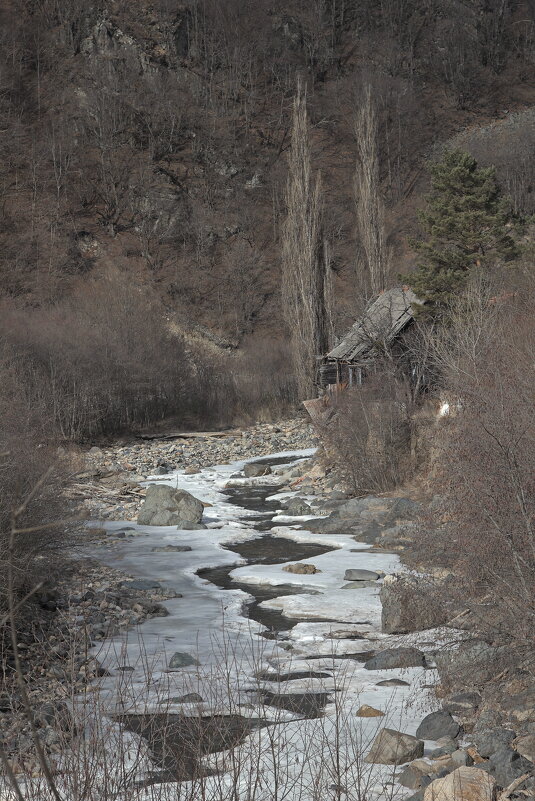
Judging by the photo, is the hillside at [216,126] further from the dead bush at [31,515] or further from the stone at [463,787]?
the stone at [463,787]

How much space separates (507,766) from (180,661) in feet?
10.5

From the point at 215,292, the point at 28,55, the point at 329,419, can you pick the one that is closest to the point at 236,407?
the point at 215,292

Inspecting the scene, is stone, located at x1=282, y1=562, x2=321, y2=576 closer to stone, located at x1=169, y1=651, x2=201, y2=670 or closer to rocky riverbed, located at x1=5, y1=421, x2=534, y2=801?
rocky riverbed, located at x1=5, y1=421, x2=534, y2=801

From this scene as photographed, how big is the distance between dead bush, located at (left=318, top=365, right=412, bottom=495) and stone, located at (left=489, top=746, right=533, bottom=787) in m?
11.5

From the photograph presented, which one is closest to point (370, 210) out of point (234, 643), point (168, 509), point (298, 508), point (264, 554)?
point (298, 508)

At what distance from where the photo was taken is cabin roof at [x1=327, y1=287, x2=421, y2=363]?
21.3 m

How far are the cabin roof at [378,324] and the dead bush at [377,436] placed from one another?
9.16 ft

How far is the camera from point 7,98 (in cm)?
5538

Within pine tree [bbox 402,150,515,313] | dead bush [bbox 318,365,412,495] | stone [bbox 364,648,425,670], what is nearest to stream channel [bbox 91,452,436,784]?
stone [bbox 364,648,425,670]

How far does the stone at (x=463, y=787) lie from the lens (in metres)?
4.46

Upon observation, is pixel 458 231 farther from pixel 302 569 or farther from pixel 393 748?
pixel 393 748

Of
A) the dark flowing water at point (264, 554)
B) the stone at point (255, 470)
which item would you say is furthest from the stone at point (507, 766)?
the stone at point (255, 470)

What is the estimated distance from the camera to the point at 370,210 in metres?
38.8

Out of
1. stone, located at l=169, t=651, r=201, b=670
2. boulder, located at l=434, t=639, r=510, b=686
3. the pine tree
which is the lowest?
stone, located at l=169, t=651, r=201, b=670
